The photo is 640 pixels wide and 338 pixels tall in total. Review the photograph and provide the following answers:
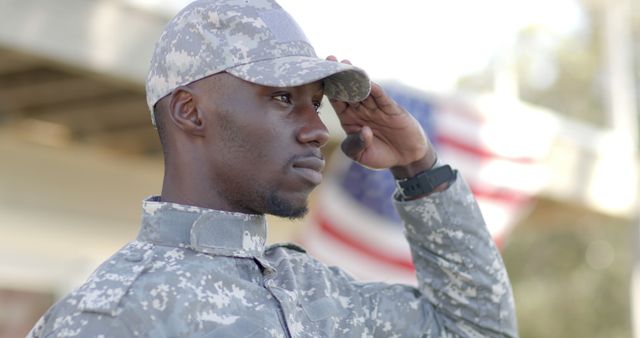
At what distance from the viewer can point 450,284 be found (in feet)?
8.16

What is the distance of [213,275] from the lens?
2.15 metres

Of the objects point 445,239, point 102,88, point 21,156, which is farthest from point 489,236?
point 21,156

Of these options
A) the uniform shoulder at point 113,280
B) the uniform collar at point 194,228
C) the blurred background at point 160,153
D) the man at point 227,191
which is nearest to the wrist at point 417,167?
the man at point 227,191

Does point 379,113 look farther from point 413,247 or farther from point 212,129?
point 212,129

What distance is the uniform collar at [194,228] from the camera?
2.18 meters

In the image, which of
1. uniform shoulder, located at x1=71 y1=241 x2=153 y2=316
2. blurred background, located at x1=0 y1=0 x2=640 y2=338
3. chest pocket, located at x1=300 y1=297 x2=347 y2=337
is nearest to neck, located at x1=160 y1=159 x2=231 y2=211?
uniform shoulder, located at x1=71 y1=241 x2=153 y2=316

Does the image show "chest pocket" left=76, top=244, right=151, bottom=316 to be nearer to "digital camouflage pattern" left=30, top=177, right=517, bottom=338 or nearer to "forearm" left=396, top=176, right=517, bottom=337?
"digital camouflage pattern" left=30, top=177, right=517, bottom=338

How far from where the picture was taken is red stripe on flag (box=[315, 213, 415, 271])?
6.26 metres

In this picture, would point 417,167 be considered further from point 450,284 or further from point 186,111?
point 186,111

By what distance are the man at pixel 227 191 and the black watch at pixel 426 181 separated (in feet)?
0.84

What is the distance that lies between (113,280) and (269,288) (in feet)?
0.96

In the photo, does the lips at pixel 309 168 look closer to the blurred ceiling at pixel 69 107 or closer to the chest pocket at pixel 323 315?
the chest pocket at pixel 323 315

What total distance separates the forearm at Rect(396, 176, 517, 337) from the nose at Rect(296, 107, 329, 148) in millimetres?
382

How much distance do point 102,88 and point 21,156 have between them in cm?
133
